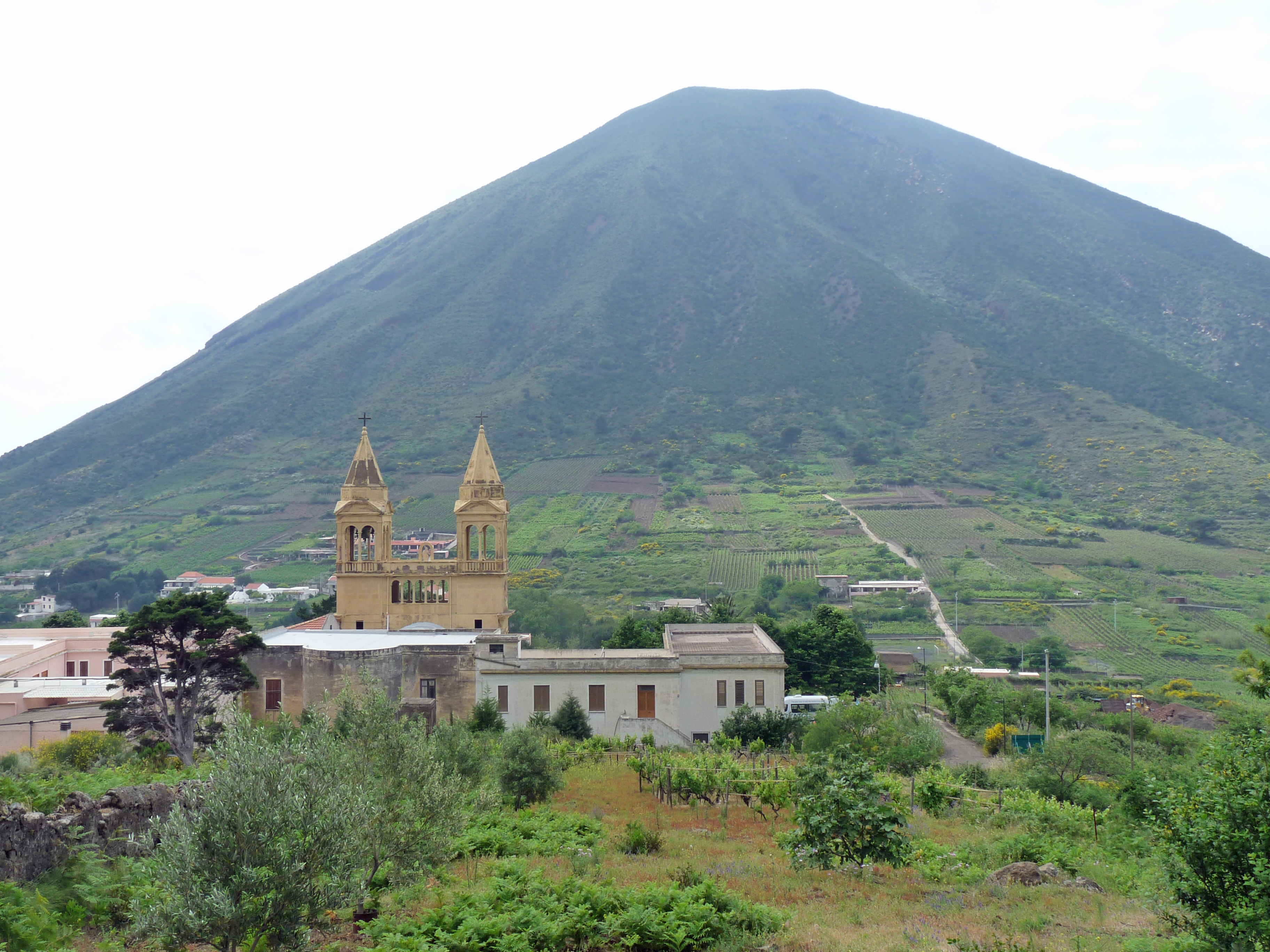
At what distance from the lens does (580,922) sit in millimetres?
13359

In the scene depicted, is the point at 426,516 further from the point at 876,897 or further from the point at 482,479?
the point at 876,897

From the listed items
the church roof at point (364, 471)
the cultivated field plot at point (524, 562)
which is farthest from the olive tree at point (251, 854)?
the cultivated field plot at point (524, 562)

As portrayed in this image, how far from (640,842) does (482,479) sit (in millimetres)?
27646

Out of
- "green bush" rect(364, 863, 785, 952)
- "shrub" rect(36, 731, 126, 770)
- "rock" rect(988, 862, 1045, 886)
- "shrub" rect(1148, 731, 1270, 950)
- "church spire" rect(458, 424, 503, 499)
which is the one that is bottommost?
"shrub" rect(36, 731, 126, 770)

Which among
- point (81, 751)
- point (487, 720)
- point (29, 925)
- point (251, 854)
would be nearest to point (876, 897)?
point (251, 854)

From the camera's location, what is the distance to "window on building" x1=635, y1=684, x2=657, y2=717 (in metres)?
34.5

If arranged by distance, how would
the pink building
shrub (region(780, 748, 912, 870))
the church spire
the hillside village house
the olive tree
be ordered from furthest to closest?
the church spire < the pink building < the hillside village house < shrub (region(780, 748, 912, 870)) < the olive tree

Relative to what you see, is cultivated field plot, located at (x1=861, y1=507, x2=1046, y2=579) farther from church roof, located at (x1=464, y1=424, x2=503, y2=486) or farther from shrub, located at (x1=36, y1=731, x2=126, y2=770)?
shrub, located at (x1=36, y1=731, x2=126, y2=770)

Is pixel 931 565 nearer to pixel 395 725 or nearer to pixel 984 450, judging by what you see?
pixel 984 450

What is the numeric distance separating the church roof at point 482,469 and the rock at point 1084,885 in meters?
30.9

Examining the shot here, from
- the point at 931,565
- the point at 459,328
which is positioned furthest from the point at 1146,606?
the point at 459,328

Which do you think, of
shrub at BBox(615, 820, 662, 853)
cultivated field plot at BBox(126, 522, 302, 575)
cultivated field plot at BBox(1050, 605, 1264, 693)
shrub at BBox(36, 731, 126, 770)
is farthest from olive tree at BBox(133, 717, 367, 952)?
cultivated field plot at BBox(126, 522, 302, 575)

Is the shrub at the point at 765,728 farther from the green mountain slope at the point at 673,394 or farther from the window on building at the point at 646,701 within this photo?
the green mountain slope at the point at 673,394

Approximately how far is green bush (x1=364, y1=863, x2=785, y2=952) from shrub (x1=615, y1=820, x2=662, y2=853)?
399 cm
